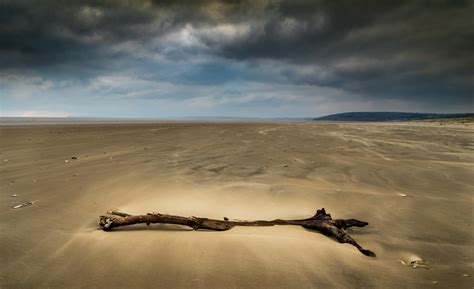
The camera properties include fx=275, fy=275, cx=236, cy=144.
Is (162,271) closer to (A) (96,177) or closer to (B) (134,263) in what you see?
(B) (134,263)

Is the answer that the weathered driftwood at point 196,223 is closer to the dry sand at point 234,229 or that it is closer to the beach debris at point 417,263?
the dry sand at point 234,229

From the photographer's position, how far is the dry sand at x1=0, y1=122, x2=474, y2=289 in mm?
2623

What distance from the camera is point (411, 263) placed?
2.97 meters

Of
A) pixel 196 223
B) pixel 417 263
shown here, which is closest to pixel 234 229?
pixel 196 223

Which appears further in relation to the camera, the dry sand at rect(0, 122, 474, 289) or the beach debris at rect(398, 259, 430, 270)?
the beach debris at rect(398, 259, 430, 270)

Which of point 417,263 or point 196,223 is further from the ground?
point 196,223

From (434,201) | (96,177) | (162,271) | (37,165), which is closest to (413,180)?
(434,201)

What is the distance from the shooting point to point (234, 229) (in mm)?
3570

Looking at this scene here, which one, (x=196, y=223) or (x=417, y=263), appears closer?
(x=417, y=263)

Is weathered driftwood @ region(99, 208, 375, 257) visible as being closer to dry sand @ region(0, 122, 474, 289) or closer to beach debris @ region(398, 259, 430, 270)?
dry sand @ region(0, 122, 474, 289)

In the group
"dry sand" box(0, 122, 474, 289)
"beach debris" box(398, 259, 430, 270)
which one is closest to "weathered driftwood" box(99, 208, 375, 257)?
"dry sand" box(0, 122, 474, 289)

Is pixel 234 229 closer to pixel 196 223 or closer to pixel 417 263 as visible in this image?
pixel 196 223

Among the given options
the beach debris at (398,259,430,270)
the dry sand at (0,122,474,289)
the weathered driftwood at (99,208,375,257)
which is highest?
the weathered driftwood at (99,208,375,257)

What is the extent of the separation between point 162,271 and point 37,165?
24.4 feet
